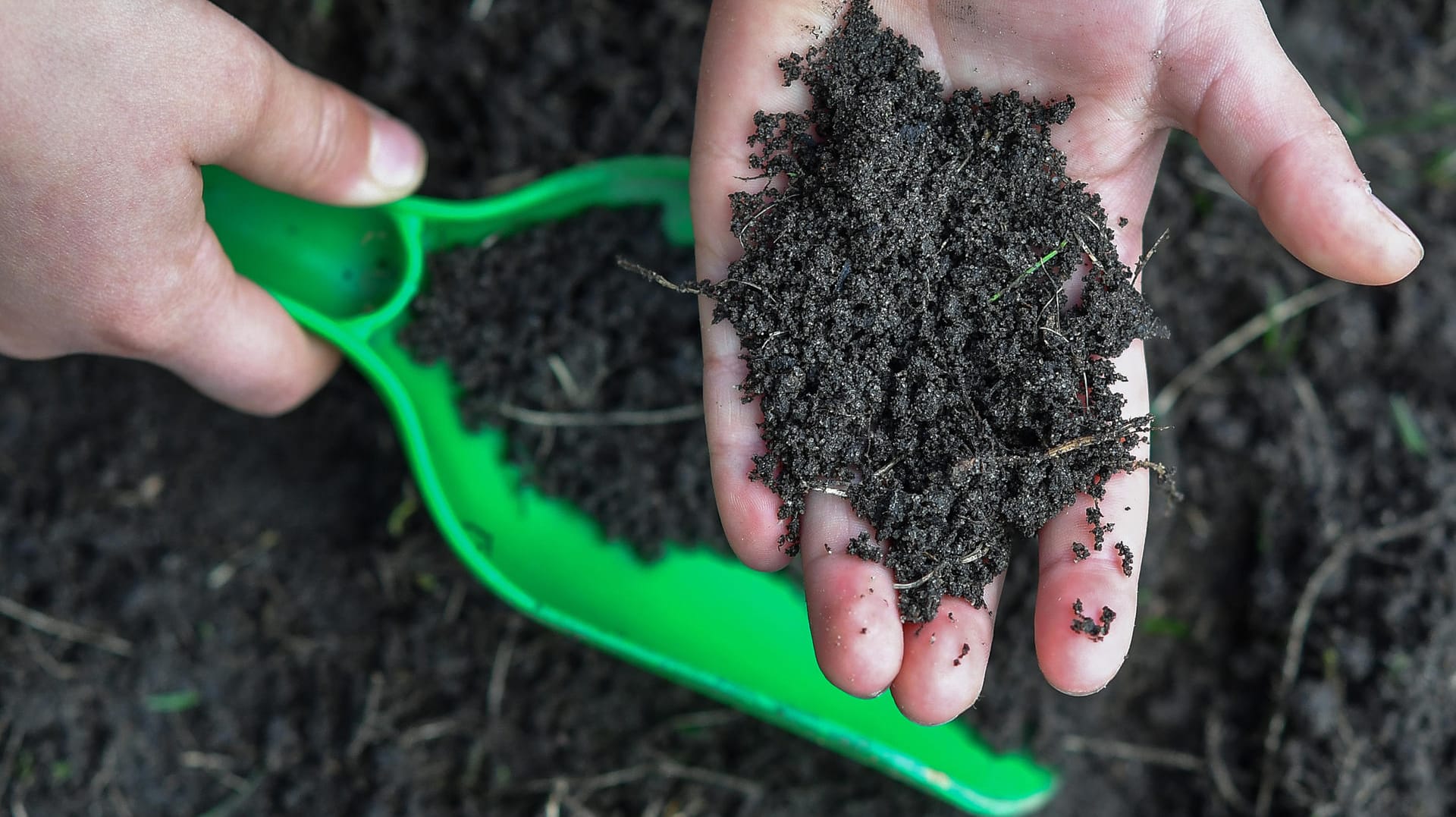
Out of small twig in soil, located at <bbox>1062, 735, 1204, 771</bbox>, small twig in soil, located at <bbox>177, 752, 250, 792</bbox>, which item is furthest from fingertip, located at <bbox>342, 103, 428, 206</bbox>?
small twig in soil, located at <bbox>1062, 735, 1204, 771</bbox>

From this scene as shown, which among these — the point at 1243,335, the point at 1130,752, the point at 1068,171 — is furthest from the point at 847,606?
the point at 1243,335

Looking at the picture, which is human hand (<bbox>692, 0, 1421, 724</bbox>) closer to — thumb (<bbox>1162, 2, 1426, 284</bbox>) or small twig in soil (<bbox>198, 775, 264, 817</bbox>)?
thumb (<bbox>1162, 2, 1426, 284</bbox>)

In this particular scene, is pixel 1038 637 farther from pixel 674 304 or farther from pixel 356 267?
pixel 356 267

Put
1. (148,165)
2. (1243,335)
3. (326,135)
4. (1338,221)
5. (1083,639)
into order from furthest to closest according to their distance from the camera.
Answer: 1. (1243,335)
2. (326,135)
3. (148,165)
4. (1083,639)
5. (1338,221)

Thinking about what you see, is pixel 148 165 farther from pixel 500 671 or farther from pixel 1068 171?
pixel 1068 171

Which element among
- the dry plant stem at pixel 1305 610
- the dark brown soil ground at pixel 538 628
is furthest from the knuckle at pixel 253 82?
the dry plant stem at pixel 1305 610

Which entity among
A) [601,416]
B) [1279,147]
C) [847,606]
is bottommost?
[601,416]
